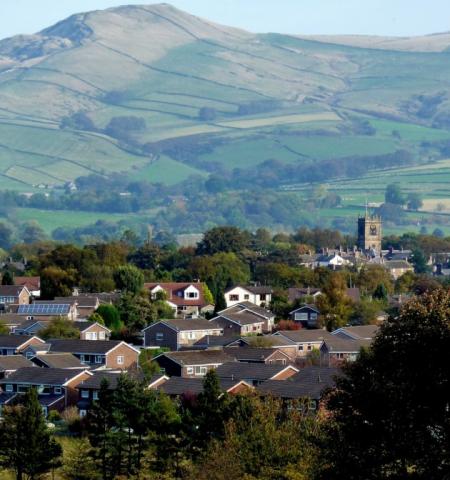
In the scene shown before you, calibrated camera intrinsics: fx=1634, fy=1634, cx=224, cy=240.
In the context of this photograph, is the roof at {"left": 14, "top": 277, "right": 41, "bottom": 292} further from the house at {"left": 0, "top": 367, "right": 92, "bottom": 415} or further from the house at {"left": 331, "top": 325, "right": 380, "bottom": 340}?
the house at {"left": 0, "top": 367, "right": 92, "bottom": 415}

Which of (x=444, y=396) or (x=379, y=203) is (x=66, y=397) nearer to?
(x=444, y=396)

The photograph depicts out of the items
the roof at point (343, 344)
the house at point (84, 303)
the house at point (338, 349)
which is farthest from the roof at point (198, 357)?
the house at point (84, 303)

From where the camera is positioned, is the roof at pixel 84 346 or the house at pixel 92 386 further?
the roof at pixel 84 346

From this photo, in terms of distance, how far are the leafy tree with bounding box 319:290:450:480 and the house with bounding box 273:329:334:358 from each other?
92.3ft

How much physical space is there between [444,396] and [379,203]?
165m

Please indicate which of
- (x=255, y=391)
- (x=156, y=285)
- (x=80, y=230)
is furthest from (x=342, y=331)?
(x=80, y=230)

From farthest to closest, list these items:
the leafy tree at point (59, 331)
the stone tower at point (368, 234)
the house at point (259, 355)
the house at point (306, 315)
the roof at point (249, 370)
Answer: the stone tower at point (368, 234)
the house at point (306, 315)
the leafy tree at point (59, 331)
the house at point (259, 355)
the roof at point (249, 370)

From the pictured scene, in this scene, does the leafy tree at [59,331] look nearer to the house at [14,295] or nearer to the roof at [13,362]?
the roof at [13,362]

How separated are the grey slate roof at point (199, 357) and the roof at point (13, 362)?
3.91 m

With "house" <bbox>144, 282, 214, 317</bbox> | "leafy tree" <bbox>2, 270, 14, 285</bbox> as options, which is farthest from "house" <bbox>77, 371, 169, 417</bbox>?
"leafy tree" <bbox>2, 270, 14, 285</bbox>

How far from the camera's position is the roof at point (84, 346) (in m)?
47.1

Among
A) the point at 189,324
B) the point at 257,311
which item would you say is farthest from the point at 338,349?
the point at 257,311

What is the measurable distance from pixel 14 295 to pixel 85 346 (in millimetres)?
14467

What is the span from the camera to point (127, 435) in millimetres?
32531
